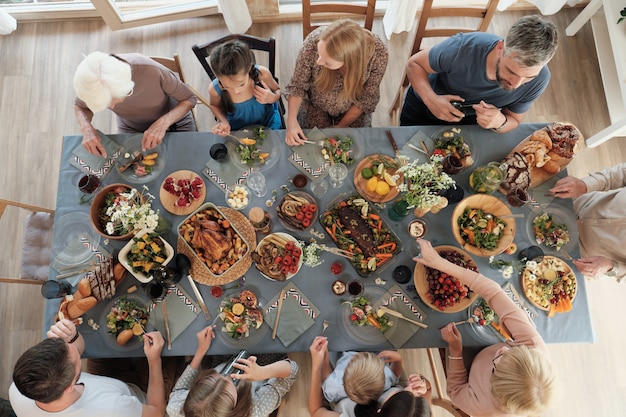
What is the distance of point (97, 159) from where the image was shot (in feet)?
7.64

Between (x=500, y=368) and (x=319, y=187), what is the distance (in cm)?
125

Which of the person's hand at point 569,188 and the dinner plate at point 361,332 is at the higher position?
the person's hand at point 569,188

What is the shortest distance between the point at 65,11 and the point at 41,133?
1.20 meters

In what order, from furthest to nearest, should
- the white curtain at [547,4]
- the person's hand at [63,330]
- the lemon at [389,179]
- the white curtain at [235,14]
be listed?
the white curtain at [547,4], the white curtain at [235,14], the lemon at [389,179], the person's hand at [63,330]

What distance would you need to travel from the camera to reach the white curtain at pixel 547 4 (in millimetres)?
3580

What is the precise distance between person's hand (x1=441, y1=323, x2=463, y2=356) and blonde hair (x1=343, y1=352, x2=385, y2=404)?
0.43 metres

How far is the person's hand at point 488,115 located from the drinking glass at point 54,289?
2.35 metres

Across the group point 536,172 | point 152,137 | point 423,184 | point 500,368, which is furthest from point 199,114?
point 500,368

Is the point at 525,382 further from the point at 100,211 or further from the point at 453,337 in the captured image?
the point at 100,211

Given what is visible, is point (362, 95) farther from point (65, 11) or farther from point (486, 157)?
point (65, 11)

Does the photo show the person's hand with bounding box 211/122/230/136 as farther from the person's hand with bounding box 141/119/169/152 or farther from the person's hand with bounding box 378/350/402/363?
the person's hand with bounding box 378/350/402/363

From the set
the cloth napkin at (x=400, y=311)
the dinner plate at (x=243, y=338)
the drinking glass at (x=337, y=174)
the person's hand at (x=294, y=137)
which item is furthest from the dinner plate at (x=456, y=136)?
the dinner plate at (x=243, y=338)

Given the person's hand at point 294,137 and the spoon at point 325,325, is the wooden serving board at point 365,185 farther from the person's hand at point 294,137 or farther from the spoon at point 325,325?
the spoon at point 325,325

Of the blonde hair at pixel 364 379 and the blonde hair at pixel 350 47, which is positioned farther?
the blonde hair at pixel 350 47
